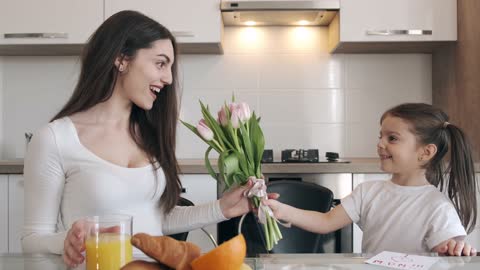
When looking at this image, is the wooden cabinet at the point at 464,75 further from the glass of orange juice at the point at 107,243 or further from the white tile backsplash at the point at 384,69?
the glass of orange juice at the point at 107,243

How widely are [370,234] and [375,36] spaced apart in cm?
131

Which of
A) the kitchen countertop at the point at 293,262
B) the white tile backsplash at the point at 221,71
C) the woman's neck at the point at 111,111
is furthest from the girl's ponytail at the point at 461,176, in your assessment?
the white tile backsplash at the point at 221,71

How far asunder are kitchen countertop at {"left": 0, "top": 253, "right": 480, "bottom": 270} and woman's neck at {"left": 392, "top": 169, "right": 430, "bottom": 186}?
0.60 meters

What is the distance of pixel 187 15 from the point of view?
2506mm

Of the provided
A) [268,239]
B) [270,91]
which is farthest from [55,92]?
[268,239]

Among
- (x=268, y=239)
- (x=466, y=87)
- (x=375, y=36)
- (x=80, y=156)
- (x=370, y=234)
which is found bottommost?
(x=370, y=234)

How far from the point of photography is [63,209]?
50.2 inches

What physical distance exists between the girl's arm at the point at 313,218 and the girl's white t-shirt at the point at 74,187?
0.73 feet

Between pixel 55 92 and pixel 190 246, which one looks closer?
pixel 190 246

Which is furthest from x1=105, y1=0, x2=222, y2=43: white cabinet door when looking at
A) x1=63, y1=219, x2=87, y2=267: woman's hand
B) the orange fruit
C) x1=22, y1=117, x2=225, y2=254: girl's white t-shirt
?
the orange fruit

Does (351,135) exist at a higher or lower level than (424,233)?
higher

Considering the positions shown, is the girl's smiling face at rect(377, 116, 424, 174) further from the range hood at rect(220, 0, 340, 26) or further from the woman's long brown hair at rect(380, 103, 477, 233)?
the range hood at rect(220, 0, 340, 26)

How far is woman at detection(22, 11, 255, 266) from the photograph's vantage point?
1241 mm

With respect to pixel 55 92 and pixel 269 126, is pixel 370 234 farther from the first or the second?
pixel 55 92
